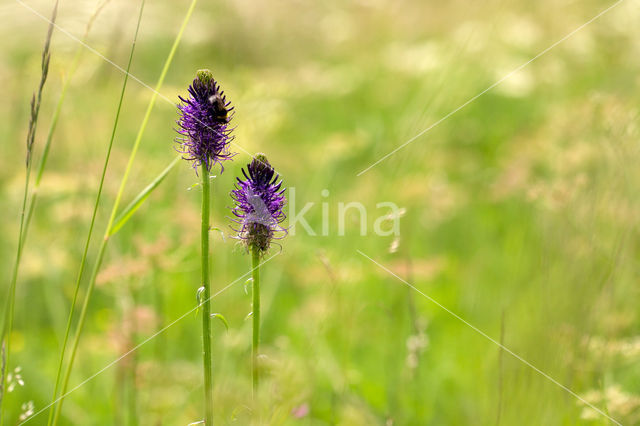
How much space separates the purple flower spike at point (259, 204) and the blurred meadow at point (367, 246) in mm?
93

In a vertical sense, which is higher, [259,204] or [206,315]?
[259,204]

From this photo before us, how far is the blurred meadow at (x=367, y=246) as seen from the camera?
2.10 m

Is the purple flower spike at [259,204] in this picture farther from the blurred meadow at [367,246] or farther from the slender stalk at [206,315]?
the slender stalk at [206,315]

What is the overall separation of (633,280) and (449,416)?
120cm

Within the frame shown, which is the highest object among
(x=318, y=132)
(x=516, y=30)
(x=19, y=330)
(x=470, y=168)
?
(x=516, y=30)

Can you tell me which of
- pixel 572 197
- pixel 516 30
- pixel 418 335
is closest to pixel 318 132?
pixel 516 30

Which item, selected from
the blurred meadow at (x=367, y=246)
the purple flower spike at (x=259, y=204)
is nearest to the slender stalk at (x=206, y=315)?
the blurred meadow at (x=367, y=246)

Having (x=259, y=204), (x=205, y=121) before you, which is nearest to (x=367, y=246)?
(x=259, y=204)

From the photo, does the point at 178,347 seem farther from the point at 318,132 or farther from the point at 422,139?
the point at 318,132

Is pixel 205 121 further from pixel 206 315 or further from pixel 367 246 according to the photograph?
pixel 367 246

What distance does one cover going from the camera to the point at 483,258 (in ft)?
13.4

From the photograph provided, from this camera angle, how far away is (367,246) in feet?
9.55

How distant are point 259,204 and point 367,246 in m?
1.38

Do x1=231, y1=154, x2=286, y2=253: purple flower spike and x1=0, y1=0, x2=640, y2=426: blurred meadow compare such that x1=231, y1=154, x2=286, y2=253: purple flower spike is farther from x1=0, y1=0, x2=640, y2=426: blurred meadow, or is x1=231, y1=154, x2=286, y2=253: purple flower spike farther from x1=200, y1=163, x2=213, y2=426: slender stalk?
x1=200, y1=163, x2=213, y2=426: slender stalk
